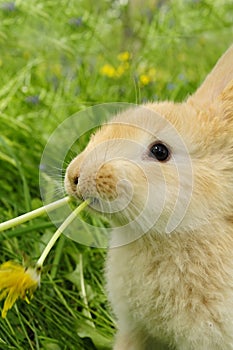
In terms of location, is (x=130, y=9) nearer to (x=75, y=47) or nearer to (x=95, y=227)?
(x=75, y=47)

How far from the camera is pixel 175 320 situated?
7.16 feet

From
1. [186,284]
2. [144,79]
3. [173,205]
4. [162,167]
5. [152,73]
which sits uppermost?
[152,73]

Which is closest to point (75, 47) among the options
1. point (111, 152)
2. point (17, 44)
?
point (17, 44)

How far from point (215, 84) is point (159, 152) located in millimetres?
336

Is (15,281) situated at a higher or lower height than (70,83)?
lower

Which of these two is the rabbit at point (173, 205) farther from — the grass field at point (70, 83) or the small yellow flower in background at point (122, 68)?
the small yellow flower in background at point (122, 68)

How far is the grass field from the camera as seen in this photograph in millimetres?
2965

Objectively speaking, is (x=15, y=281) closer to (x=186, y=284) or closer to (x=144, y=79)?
(x=186, y=284)

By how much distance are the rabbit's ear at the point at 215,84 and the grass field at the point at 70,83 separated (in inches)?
18.9

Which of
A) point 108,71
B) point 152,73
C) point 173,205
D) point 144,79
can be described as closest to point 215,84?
point 173,205

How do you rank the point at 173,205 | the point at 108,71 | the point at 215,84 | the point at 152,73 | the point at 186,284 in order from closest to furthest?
the point at 173,205, the point at 186,284, the point at 215,84, the point at 108,71, the point at 152,73

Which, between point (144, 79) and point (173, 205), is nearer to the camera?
point (173, 205)

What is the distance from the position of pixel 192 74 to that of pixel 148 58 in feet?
1.01

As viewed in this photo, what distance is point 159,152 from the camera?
212 cm
